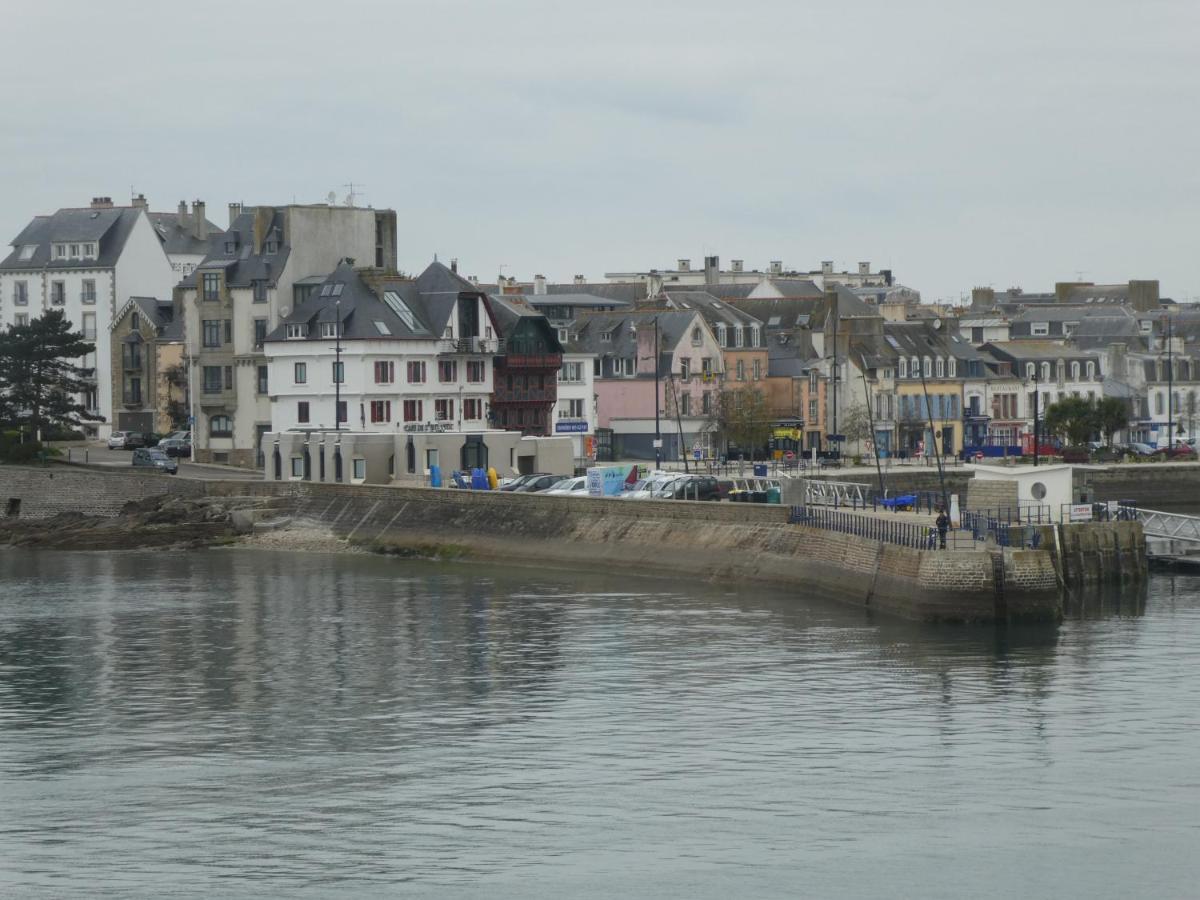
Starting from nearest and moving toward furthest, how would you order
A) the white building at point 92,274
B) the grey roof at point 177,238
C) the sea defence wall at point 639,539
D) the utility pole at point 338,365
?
1. the sea defence wall at point 639,539
2. the utility pole at point 338,365
3. the white building at point 92,274
4. the grey roof at point 177,238

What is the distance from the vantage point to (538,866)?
32.6 metres

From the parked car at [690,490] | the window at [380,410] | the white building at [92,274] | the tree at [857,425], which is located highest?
the white building at [92,274]

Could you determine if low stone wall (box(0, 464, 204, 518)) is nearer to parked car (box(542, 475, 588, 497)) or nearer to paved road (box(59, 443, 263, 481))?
paved road (box(59, 443, 263, 481))

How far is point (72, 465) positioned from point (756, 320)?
148 feet

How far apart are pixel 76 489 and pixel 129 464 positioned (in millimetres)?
6122

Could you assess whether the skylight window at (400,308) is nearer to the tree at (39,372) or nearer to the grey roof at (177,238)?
the tree at (39,372)

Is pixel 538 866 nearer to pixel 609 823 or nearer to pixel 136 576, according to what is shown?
pixel 609 823

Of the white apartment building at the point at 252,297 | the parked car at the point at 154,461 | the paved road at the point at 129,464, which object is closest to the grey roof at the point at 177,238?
the paved road at the point at 129,464

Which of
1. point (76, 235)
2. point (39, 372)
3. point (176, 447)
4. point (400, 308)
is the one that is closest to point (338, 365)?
point (400, 308)

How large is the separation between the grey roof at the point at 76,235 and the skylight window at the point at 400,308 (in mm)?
33934

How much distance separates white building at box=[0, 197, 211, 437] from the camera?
12619 centimetres

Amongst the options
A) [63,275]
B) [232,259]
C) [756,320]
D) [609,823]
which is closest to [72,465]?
[232,259]

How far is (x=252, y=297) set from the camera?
10206 centimetres

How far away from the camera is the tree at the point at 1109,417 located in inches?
4906
